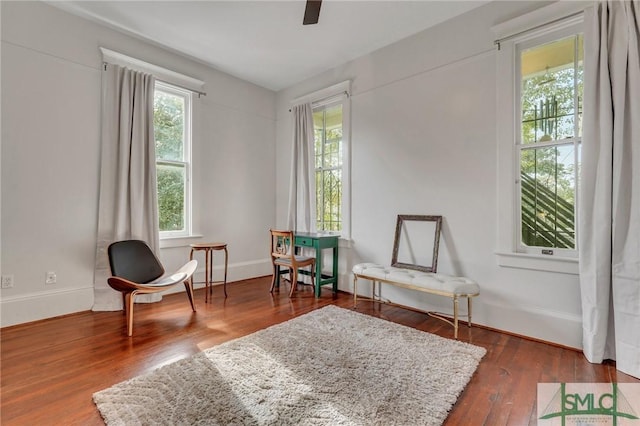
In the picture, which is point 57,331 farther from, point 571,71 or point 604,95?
point 571,71

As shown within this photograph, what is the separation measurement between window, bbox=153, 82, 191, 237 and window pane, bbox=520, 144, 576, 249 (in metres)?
3.97

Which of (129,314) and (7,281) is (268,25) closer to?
(129,314)

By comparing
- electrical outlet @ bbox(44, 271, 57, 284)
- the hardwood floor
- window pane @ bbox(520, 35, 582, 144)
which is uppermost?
window pane @ bbox(520, 35, 582, 144)

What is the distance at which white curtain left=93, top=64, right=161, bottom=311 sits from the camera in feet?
10.7

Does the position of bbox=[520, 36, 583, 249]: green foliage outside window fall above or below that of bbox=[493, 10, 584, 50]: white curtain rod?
below

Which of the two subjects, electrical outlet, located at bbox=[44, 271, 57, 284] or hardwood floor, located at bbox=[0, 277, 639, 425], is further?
electrical outlet, located at bbox=[44, 271, 57, 284]

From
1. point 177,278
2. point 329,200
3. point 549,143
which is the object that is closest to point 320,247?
point 329,200

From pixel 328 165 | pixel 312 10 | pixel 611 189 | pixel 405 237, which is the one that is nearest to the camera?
pixel 312 10

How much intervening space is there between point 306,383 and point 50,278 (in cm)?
290

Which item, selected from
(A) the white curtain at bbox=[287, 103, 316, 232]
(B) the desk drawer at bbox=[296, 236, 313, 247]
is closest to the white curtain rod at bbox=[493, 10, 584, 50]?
(A) the white curtain at bbox=[287, 103, 316, 232]

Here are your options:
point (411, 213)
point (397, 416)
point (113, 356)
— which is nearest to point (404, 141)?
point (411, 213)

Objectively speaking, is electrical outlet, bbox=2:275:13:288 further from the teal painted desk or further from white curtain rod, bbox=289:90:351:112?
white curtain rod, bbox=289:90:351:112

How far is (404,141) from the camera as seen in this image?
345cm

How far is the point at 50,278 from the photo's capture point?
297 centimetres
